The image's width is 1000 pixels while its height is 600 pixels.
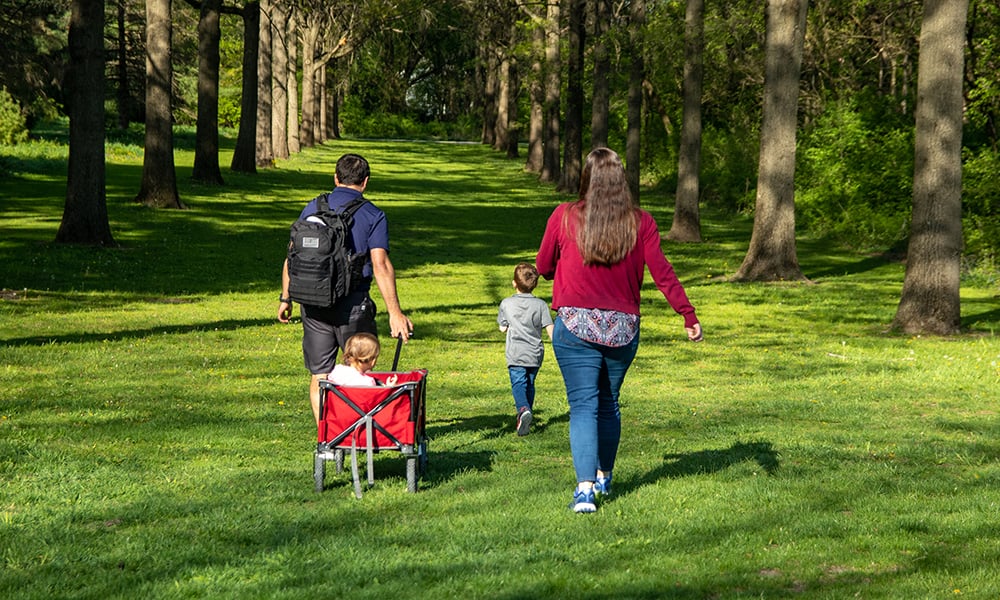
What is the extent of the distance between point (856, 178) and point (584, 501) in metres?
24.7

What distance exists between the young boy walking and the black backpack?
2.75m

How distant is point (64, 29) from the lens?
2485 inches

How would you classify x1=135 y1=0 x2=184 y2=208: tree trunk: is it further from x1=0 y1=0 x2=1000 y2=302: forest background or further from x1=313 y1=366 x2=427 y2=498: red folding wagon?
x1=313 y1=366 x2=427 y2=498: red folding wagon

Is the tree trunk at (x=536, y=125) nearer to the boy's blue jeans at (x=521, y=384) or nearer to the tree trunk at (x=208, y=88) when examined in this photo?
the tree trunk at (x=208, y=88)

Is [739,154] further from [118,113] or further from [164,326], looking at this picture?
[118,113]

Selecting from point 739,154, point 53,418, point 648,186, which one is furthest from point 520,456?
point 648,186

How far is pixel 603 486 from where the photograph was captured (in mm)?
7254

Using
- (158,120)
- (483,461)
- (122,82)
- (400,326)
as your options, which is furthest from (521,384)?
(122,82)

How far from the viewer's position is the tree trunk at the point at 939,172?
54.3ft

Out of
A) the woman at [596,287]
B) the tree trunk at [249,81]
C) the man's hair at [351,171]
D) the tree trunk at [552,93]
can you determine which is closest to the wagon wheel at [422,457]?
the woman at [596,287]

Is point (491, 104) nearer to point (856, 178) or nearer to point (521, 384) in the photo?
point (856, 178)

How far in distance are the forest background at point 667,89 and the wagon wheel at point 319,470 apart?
55.9 feet

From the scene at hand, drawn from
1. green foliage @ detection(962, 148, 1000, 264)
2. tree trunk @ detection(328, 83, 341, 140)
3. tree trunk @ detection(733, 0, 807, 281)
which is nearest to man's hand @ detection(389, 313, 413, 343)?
tree trunk @ detection(733, 0, 807, 281)

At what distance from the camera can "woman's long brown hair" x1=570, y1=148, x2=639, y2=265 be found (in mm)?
6684
